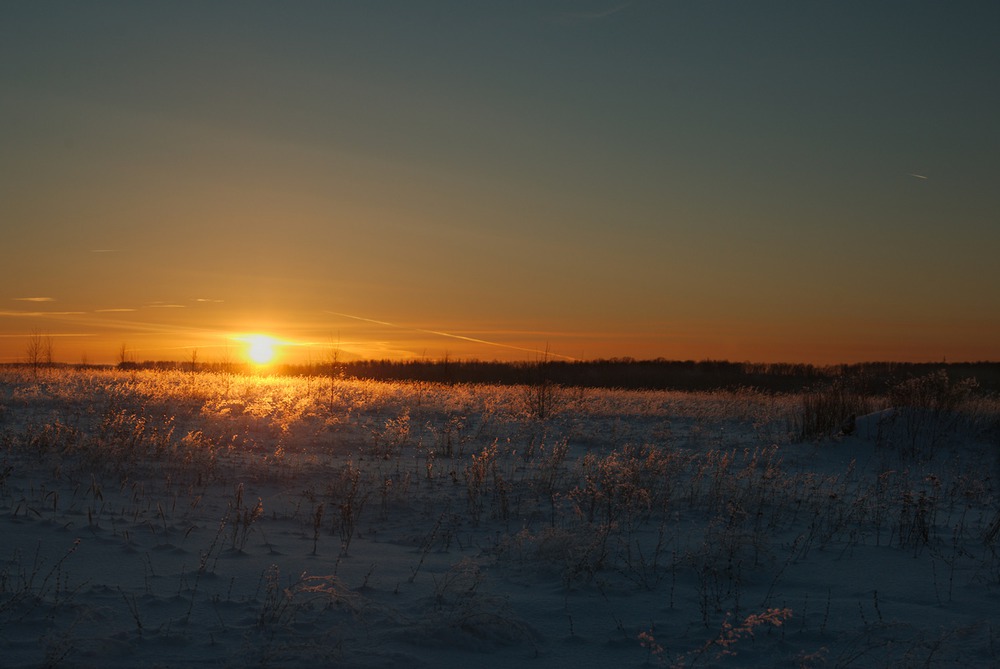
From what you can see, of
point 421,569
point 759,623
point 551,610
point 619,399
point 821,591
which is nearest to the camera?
point 759,623

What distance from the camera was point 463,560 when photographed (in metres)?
5.59

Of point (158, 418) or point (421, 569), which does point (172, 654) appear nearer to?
point (421, 569)

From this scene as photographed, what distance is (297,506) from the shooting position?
816cm

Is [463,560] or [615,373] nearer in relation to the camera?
[463,560]

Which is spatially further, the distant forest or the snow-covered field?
the distant forest

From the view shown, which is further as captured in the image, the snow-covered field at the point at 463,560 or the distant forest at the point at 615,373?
the distant forest at the point at 615,373

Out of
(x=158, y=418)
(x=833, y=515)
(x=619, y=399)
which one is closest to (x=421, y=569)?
(x=833, y=515)

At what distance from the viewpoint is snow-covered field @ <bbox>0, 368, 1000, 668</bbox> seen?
4336 millimetres

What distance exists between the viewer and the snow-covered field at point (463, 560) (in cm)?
434

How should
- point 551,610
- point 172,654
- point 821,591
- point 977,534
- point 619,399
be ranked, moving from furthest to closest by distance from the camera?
point 619,399
point 977,534
point 821,591
point 551,610
point 172,654

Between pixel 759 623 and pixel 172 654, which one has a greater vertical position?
pixel 759 623

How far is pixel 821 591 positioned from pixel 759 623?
1.52 meters

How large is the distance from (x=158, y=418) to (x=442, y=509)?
9.38 m

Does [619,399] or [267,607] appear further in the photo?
[619,399]
